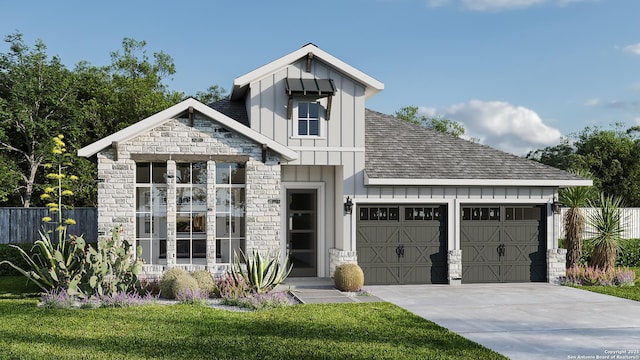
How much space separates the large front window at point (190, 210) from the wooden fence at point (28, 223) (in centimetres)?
909

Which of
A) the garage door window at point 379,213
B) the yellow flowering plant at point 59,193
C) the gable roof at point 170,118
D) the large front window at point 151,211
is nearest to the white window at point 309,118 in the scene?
the gable roof at point 170,118

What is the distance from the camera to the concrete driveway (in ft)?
31.0

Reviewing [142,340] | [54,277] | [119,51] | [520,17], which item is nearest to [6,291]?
[54,277]

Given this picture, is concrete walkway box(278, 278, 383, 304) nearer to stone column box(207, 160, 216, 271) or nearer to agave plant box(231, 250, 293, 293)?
agave plant box(231, 250, 293, 293)

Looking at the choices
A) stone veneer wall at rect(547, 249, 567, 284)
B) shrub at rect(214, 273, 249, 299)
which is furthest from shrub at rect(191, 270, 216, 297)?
stone veneer wall at rect(547, 249, 567, 284)

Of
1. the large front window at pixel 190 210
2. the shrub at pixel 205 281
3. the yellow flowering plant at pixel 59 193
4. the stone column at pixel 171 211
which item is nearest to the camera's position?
the shrub at pixel 205 281

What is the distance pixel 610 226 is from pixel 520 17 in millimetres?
6824

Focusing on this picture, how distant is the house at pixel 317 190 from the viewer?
15.2 metres

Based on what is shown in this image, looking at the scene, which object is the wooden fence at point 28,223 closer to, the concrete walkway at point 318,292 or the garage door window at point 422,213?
the concrete walkway at point 318,292

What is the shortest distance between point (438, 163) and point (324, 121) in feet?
11.2

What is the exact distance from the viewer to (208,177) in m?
15.3

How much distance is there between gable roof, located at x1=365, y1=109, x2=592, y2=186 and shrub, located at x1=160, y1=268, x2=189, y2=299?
5278 mm

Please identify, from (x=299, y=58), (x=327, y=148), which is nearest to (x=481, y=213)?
(x=327, y=148)

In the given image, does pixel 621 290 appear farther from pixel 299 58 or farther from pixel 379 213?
pixel 299 58
